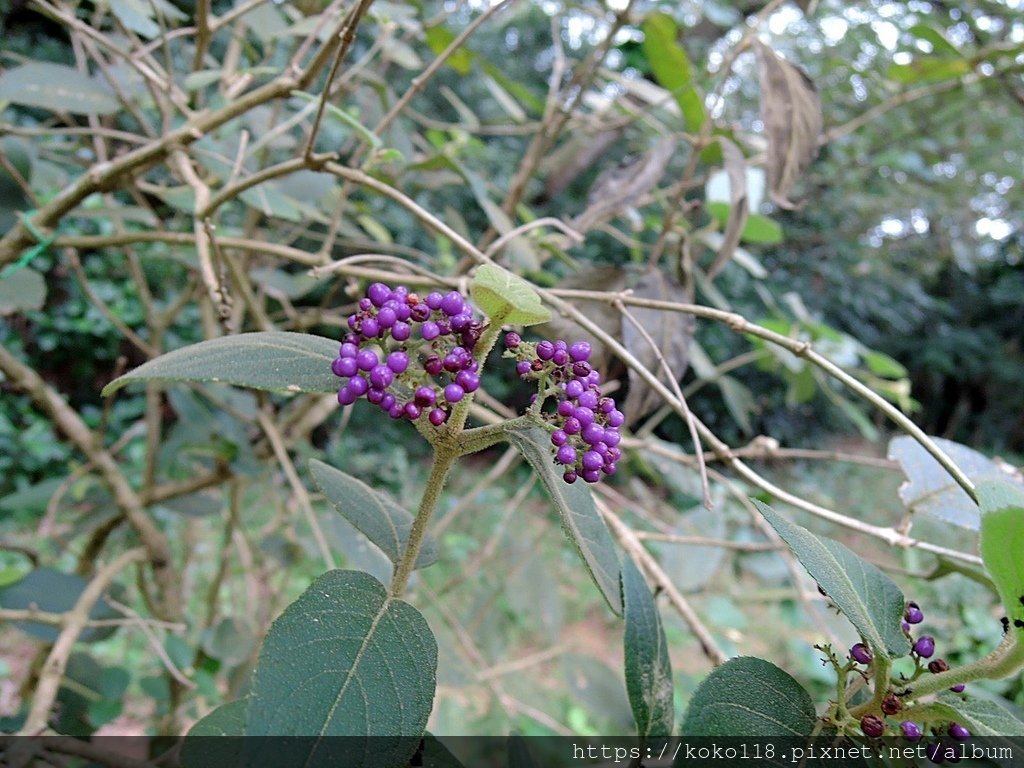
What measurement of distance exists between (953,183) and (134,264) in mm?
3610

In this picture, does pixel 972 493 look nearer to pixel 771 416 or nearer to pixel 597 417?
pixel 597 417

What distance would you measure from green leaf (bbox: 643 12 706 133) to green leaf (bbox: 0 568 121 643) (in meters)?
0.83

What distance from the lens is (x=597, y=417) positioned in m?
0.31

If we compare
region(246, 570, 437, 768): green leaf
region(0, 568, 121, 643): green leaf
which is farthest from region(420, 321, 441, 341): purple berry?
region(0, 568, 121, 643): green leaf

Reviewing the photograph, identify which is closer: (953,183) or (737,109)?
(953,183)

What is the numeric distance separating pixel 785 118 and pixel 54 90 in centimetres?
65

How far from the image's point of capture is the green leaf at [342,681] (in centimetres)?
24

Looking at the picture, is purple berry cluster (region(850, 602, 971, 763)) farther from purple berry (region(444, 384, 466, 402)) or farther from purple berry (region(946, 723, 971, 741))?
purple berry (region(444, 384, 466, 402))

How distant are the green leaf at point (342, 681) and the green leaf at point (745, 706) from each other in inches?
4.6

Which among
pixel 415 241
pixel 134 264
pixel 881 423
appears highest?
pixel 134 264

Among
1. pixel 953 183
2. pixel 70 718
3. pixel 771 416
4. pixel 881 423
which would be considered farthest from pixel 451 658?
pixel 881 423

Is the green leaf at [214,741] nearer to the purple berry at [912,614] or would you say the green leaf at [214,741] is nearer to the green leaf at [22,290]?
the purple berry at [912,614]

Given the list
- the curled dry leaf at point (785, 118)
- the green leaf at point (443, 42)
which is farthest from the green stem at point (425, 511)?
the green leaf at point (443, 42)

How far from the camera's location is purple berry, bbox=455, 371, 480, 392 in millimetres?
279
